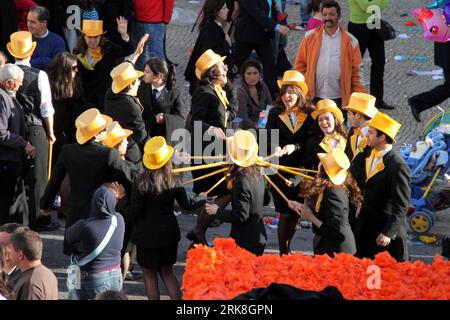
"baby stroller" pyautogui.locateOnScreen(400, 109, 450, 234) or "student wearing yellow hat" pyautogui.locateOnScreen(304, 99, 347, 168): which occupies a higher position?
"student wearing yellow hat" pyautogui.locateOnScreen(304, 99, 347, 168)

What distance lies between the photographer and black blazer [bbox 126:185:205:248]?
8.98 meters

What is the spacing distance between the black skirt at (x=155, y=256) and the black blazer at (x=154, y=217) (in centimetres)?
6

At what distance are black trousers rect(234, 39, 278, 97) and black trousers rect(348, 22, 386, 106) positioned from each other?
3.41ft

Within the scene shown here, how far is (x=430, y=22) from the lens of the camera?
42.5 feet

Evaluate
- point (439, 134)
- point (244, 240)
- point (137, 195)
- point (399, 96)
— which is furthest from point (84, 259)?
point (399, 96)

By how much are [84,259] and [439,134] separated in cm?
410

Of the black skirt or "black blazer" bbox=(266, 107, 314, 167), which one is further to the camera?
"black blazer" bbox=(266, 107, 314, 167)

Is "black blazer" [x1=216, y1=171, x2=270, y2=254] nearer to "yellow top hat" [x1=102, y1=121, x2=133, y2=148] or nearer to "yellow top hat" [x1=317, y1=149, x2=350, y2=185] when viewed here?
"yellow top hat" [x1=317, y1=149, x2=350, y2=185]

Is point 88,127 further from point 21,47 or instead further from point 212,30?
point 212,30

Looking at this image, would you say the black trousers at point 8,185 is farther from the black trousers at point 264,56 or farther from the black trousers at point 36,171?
the black trousers at point 264,56

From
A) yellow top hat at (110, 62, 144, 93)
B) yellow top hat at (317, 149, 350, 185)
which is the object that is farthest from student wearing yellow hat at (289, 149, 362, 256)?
yellow top hat at (110, 62, 144, 93)

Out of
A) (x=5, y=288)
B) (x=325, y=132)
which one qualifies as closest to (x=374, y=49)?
(x=325, y=132)

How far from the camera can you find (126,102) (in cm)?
1054
